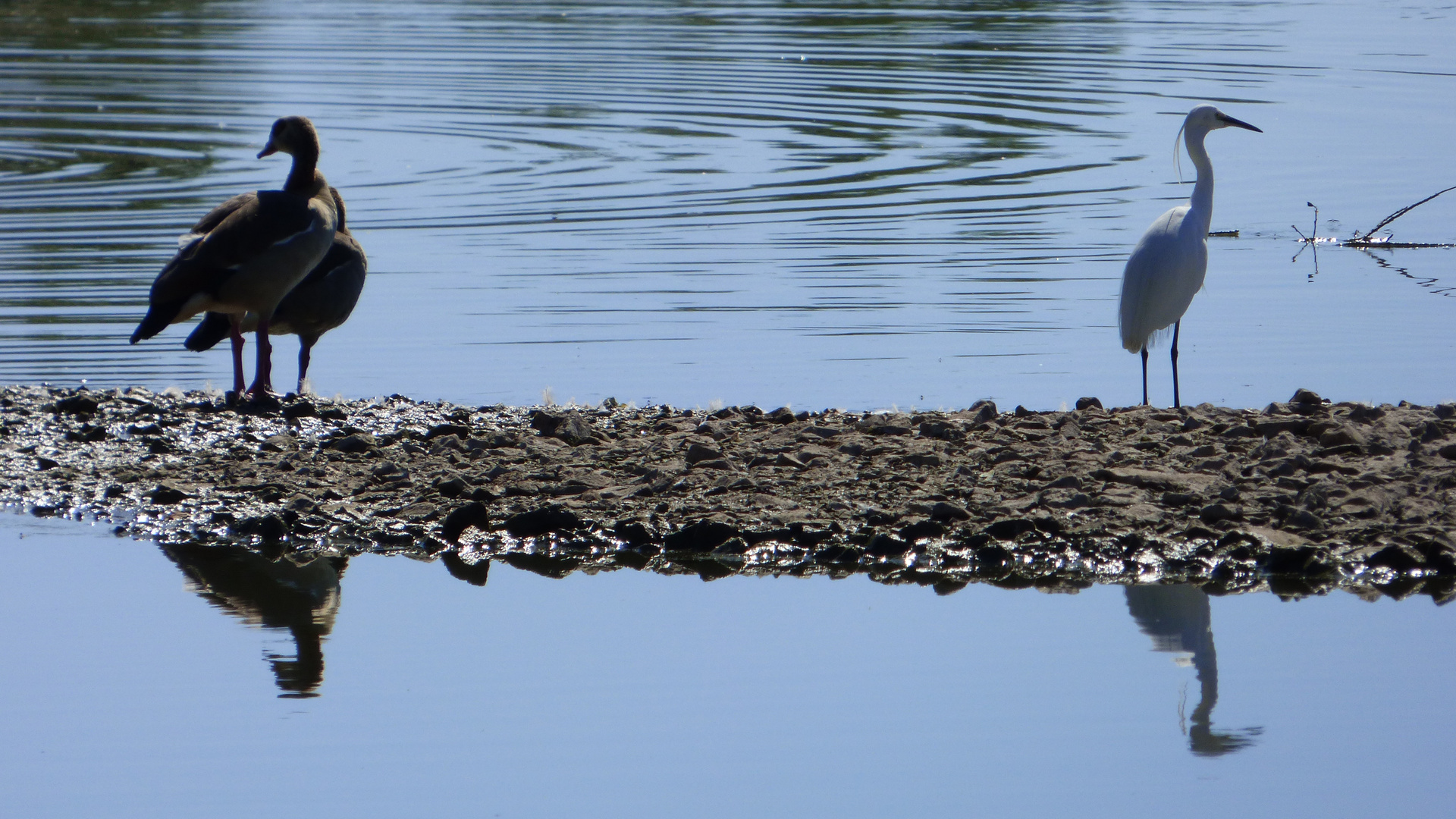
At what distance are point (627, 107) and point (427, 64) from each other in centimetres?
692

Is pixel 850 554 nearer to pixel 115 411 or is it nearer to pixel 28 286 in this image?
pixel 115 411

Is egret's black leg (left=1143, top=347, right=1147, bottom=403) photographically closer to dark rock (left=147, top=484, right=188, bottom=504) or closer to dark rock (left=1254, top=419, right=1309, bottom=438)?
dark rock (left=1254, top=419, right=1309, bottom=438)

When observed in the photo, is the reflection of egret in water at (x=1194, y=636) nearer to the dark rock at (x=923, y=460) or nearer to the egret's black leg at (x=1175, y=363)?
the dark rock at (x=923, y=460)

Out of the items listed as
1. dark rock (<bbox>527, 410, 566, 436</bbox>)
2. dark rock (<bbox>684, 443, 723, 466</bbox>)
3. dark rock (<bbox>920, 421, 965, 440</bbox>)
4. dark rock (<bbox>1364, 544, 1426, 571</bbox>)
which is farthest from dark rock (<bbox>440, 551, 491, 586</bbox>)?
dark rock (<bbox>1364, 544, 1426, 571</bbox>)

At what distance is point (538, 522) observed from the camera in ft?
25.5

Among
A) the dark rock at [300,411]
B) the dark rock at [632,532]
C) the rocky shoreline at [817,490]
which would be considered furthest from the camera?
the dark rock at [300,411]

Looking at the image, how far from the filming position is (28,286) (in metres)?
14.9

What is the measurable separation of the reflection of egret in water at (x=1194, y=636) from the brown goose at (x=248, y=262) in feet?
17.2

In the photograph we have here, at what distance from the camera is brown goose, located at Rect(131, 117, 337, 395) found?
32.0ft

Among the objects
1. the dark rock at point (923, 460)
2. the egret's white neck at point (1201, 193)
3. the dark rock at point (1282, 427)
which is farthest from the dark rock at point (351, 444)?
the egret's white neck at point (1201, 193)

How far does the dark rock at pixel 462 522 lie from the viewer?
7762 mm

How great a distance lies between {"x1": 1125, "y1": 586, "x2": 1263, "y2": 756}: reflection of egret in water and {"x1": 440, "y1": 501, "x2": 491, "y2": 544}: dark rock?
2.77 metres

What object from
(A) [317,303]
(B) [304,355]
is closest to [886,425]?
(A) [317,303]

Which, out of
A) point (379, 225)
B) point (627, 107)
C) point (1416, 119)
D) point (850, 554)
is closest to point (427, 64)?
point (627, 107)
